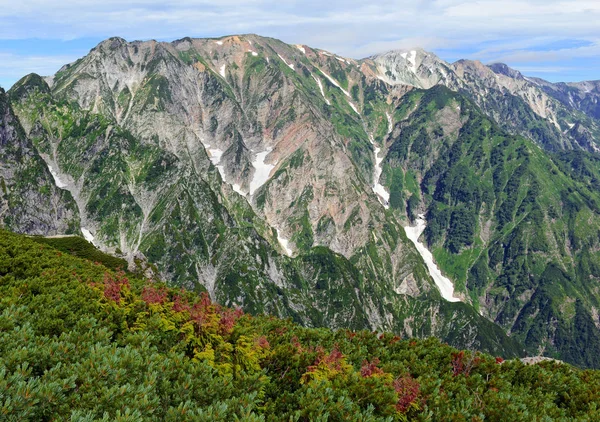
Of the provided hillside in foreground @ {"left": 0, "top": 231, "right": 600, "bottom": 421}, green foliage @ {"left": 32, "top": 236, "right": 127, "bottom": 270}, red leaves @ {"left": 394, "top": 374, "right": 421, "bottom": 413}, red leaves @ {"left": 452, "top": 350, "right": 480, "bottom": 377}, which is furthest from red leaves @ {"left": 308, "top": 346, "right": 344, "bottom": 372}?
green foliage @ {"left": 32, "top": 236, "right": 127, "bottom": 270}

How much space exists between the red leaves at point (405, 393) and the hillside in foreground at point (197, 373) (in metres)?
0.06

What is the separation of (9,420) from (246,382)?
10443 millimetres

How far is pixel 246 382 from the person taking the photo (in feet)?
70.8

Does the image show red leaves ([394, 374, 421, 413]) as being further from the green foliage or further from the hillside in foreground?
the green foliage

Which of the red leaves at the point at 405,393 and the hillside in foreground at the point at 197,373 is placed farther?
the red leaves at the point at 405,393

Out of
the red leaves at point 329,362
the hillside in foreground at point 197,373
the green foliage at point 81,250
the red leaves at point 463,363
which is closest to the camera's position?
the hillside in foreground at point 197,373

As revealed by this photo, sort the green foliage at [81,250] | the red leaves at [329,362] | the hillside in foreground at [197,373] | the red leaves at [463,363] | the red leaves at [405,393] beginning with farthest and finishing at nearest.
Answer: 1. the green foliage at [81,250]
2. the red leaves at [463,363]
3. the red leaves at [329,362]
4. the red leaves at [405,393]
5. the hillside in foreground at [197,373]

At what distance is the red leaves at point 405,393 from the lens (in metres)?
23.2

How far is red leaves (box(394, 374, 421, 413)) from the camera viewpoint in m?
23.2

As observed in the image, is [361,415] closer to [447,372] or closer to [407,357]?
[447,372]

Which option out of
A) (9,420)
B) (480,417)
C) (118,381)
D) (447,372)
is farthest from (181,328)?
(447,372)

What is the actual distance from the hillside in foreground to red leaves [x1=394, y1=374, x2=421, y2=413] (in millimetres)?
61

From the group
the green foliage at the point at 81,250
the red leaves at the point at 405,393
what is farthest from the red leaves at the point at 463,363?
the green foliage at the point at 81,250

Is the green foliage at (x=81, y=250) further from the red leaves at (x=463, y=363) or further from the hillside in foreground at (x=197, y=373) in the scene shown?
the red leaves at (x=463, y=363)
